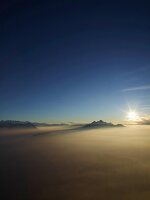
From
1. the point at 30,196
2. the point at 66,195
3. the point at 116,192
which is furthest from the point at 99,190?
the point at 30,196

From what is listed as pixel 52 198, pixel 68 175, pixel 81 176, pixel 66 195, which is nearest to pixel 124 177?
pixel 81 176

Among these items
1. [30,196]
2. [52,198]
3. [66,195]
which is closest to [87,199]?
→ [66,195]

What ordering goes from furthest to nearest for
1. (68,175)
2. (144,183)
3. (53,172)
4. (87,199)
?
(53,172) < (68,175) < (144,183) < (87,199)

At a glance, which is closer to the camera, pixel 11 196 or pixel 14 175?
pixel 11 196

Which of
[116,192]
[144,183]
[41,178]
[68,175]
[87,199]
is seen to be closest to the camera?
[87,199]

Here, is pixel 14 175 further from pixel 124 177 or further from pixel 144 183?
pixel 144 183

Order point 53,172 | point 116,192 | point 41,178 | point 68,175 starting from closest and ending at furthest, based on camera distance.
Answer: point 116,192 < point 41,178 < point 68,175 < point 53,172

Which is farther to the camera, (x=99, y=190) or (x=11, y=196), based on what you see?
(x=99, y=190)

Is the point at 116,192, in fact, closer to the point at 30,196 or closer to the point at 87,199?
the point at 87,199
